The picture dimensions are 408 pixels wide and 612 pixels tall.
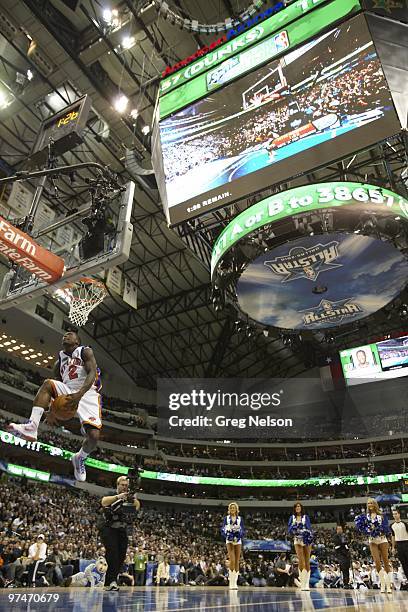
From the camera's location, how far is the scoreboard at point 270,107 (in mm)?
8234

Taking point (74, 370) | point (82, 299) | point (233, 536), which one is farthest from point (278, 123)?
point (233, 536)

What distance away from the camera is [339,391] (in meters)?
25.3

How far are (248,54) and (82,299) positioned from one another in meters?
7.41

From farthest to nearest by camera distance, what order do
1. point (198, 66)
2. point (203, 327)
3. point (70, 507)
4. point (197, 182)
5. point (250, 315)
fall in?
point (203, 327), point (70, 507), point (250, 315), point (198, 66), point (197, 182)

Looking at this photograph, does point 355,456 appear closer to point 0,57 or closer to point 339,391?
point 339,391

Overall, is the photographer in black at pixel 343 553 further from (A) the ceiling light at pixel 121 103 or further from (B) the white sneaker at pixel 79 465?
(A) the ceiling light at pixel 121 103

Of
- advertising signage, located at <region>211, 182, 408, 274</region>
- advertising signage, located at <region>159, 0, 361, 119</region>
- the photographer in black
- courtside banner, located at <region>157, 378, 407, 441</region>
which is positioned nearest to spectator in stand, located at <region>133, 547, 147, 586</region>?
courtside banner, located at <region>157, 378, 407, 441</region>

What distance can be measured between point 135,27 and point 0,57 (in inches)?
170

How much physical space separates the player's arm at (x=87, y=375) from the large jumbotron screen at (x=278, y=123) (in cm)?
506

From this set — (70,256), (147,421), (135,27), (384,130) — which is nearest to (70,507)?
(147,421)

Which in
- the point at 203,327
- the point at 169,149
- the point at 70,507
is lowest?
the point at 70,507

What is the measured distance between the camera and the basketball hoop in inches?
492

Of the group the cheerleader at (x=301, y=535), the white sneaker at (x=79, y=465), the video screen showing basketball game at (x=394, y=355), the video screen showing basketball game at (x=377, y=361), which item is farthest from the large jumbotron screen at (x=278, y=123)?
the video screen showing basketball game at (x=394, y=355)

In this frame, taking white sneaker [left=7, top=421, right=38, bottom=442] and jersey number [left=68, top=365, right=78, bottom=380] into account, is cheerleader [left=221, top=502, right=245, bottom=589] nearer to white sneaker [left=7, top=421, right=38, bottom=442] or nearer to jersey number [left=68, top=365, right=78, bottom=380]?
jersey number [left=68, top=365, right=78, bottom=380]
